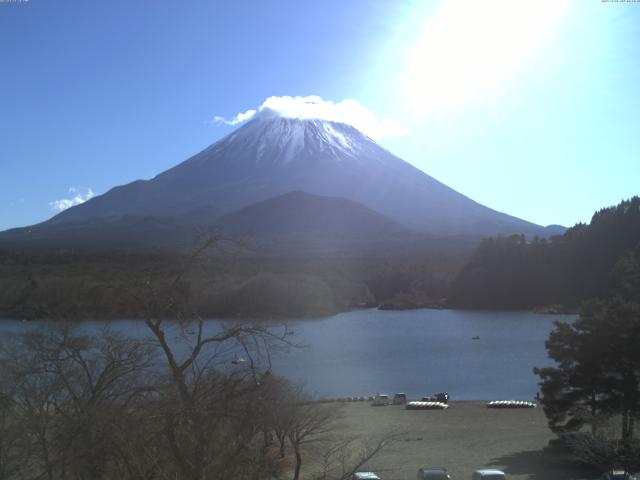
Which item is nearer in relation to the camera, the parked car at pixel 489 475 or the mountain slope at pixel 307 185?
the parked car at pixel 489 475

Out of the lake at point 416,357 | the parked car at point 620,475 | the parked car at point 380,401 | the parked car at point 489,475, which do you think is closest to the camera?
the parked car at point 620,475

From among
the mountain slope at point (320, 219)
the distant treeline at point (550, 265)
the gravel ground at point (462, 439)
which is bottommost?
the gravel ground at point (462, 439)

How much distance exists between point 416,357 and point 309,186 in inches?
1862

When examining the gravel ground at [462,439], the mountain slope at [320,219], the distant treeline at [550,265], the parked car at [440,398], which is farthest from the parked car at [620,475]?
the mountain slope at [320,219]

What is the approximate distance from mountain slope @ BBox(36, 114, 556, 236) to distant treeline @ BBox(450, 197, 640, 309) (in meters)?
19.9

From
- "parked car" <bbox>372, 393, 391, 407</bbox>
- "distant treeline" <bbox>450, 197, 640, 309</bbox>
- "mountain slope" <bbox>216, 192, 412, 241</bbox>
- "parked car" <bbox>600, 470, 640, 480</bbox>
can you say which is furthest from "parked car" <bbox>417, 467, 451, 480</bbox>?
"mountain slope" <bbox>216, 192, 412, 241</bbox>

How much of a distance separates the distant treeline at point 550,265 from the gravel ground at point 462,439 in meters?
28.7

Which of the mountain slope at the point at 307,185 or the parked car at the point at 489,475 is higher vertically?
the mountain slope at the point at 307,185

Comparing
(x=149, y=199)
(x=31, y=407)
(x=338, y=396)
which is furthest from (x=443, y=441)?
(x=149, y=199)

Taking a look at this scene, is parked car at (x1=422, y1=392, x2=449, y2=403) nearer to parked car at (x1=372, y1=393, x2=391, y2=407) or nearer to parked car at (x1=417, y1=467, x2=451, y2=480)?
parked car at (x1=372, y1=393, x2=391, y2=407)

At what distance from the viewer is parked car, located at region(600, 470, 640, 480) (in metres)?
6.44

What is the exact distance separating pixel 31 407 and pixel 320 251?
48531mm

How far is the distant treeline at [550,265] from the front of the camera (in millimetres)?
Answer: 41688

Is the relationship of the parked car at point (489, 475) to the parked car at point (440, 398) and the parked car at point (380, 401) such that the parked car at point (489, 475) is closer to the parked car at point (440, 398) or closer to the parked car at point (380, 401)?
the parked car at point (380, 401)
